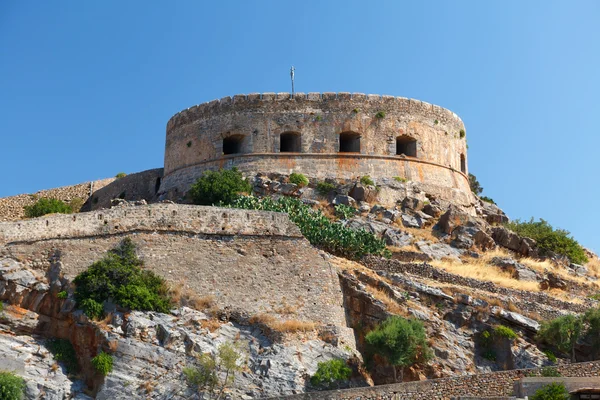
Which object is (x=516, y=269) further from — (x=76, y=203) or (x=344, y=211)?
(x=76, y=203)

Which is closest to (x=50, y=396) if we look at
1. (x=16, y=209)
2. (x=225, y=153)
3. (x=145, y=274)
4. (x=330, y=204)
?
(x=145, y=274)

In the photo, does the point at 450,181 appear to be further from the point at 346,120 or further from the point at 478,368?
the point at 478,368

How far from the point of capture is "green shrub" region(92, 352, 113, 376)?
75.2ft

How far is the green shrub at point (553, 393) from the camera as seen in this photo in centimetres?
2025

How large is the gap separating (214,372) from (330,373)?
319 cm

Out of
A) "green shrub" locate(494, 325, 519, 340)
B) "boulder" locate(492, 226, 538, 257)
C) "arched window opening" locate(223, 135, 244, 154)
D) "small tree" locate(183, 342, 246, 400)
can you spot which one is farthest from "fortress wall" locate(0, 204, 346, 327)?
"arched window opening" locate(223, 135, 244, 154)

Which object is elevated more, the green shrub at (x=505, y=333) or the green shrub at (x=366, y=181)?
the green shrub at (x=366, y=181)

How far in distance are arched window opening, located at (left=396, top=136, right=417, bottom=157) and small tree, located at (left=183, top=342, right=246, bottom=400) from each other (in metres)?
18.0

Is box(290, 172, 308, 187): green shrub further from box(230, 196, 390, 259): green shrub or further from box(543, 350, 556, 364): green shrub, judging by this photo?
box(543, 350, 556, 364): green shrub

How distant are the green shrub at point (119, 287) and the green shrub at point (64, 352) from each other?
106cm

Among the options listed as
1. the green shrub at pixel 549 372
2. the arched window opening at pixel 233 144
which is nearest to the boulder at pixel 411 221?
the arched window opening at pixel 233 144

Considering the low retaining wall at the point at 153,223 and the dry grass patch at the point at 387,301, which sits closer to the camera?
the low retaining wall at the point at 153,223

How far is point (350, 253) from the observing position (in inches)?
1182

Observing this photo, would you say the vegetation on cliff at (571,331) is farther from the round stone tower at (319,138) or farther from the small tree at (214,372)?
the round stone tower at (319,138)
